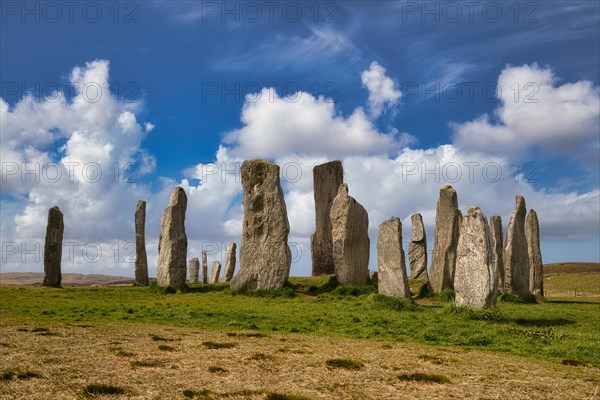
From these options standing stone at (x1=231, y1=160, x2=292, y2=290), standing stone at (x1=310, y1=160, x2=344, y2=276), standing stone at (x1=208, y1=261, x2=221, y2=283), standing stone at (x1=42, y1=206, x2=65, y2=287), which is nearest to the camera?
standing stone at (x1=231, y1=160, x2=292, y2=290)

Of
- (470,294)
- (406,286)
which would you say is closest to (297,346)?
(470,294)

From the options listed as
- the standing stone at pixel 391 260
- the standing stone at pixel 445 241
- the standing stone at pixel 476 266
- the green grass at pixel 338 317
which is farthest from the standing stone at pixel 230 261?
the standing stone at pixel 476 266

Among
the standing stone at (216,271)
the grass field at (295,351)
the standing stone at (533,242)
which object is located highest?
the standing stone at (533,242)

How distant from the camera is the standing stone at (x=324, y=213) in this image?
40969 mm

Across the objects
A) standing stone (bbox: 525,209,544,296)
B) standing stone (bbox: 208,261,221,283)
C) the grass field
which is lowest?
the grass field

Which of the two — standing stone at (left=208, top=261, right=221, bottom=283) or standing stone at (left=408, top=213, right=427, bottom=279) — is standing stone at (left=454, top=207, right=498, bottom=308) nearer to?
standing stone at (left=408, top=213, right=427, bottom=279)

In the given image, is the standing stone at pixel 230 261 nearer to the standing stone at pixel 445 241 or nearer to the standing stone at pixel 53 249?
the standing stone at pixel 53 249

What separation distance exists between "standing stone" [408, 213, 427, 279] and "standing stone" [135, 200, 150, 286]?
1832 cm

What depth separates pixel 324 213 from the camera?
4134 centimetres

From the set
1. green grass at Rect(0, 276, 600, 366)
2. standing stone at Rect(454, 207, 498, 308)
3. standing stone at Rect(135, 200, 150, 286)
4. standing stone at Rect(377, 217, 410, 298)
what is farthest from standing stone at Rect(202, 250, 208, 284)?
standing stone at Rect(454, 207, 498, 308)

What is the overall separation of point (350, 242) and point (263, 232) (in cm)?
463

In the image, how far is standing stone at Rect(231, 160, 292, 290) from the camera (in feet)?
96.3

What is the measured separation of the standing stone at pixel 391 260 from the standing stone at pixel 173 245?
13235 millimetres

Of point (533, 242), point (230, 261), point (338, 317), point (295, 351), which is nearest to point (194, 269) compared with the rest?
point (230, 261)
